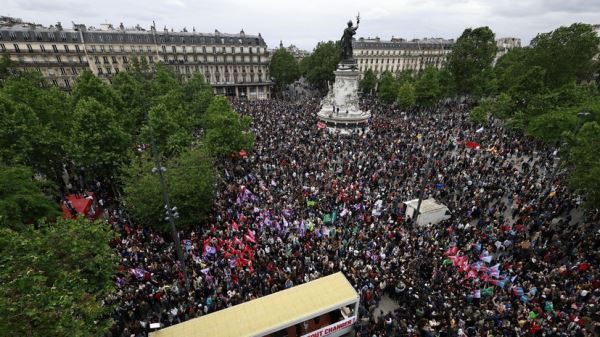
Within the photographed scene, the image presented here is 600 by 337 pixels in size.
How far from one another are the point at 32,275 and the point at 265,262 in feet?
36.0

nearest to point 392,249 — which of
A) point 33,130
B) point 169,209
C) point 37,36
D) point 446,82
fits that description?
point 169,209

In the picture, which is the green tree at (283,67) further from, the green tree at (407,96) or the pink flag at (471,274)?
the pink flag at (471,274)

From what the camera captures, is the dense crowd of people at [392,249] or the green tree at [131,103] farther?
the green tree at [131,103]

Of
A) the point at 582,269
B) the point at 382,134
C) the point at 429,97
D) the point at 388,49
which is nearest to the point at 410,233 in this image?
the point at 582,269

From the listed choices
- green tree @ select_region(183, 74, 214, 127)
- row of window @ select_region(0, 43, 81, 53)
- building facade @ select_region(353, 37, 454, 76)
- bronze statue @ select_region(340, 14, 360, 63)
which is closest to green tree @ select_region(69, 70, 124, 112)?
green tree @ select_region(183, 74, 214, 127)

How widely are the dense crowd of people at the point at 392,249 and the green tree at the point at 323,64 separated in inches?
1909

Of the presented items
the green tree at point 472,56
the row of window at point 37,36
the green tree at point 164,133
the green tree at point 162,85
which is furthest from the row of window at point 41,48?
the green tree at point 472,56

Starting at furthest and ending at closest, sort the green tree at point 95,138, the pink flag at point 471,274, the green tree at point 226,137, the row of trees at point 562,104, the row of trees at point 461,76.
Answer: the row of trees at point 461,76 → the green tree at point 226,137 → the green tree at point 95,138 → the row of trees at point 562,104 → the pink flag at point 471,274

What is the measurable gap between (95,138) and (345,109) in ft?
110

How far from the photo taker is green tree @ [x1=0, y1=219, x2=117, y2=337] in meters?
9.11

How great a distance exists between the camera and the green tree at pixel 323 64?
74125 mm

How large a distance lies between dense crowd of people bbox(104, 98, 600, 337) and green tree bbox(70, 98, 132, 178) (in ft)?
15.6

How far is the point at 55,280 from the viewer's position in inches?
424

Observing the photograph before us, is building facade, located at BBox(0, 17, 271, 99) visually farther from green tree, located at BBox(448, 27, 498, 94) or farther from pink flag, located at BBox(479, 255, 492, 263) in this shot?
pink flag, located at BBox(479, 255, 492, 263)
